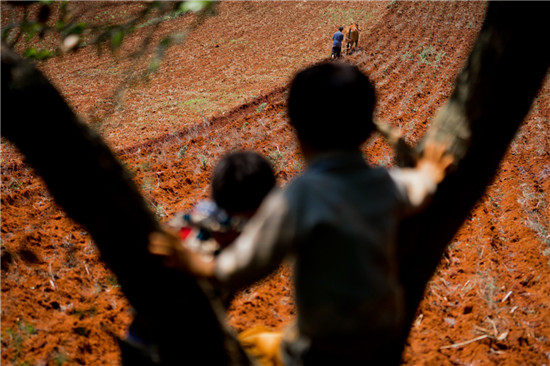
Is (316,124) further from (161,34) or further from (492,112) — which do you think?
(161,34)

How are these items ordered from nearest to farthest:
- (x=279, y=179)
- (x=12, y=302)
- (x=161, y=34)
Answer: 1. (x=12, y=302)
2. (x=279, y=179)
3. (x=161, y=34)

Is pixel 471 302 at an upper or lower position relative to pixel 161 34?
upper

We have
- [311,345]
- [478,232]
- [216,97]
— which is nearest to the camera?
[311,345]

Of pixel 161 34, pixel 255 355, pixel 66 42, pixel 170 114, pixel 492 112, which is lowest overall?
pixel 161 34

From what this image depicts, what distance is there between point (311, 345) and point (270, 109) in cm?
723

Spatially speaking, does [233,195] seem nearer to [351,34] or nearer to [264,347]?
[264,347]

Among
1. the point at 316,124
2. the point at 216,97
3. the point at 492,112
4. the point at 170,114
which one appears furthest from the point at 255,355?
the point at 216,97

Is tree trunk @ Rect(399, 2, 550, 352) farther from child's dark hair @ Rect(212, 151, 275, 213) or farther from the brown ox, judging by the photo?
the brown ox

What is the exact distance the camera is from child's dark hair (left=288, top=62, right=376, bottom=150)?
105 centimetres

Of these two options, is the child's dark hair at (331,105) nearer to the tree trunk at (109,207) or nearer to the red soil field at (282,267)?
the red soil field at (282,267)

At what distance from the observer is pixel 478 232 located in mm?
3996

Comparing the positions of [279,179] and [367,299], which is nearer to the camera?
[367,299]

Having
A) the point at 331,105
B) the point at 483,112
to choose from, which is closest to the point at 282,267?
the point at 483,112


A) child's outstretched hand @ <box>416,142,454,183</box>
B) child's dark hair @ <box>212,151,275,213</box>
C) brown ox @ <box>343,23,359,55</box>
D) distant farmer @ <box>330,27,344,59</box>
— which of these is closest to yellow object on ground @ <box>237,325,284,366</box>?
child's dark hair @ <box>212,151,275,213</box>
